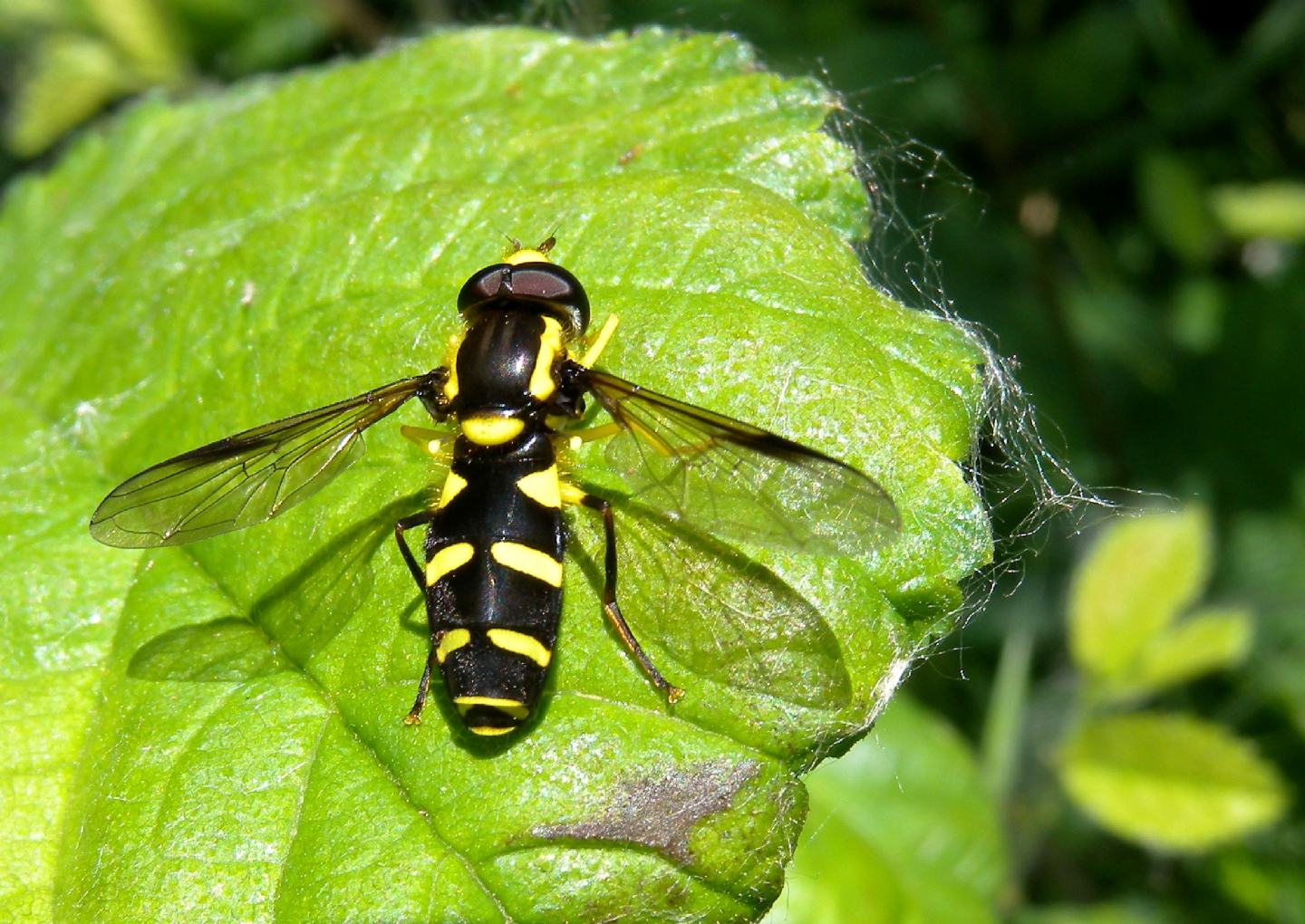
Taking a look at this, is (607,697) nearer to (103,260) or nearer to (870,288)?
(870,288)

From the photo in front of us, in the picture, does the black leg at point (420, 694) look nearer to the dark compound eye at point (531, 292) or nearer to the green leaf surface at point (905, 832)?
the dark compound eye at point (531, 292)

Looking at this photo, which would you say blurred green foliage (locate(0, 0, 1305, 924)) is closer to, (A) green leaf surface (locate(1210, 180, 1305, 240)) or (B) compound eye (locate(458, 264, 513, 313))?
(A) green leaf surface (locate(1210, 180, 1305, 240))

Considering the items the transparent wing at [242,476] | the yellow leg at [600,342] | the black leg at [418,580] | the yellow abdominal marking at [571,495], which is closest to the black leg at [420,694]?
the black leg at [418,580]

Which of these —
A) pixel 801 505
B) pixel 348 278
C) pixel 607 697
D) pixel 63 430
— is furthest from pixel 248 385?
pixel 801 505

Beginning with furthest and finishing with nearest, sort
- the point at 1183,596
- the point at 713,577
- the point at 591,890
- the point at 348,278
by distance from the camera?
the point at 1183,596, the point at 348,278, the point at 713,577, the point at 591,890

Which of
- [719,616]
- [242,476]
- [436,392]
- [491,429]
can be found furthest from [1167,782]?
[242,476]

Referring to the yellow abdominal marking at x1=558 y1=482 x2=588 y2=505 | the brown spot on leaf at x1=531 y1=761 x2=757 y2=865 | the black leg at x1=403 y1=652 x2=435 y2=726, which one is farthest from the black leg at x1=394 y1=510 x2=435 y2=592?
the brown spot on leaf at x1=531 y1=761 x2=757 y2=865

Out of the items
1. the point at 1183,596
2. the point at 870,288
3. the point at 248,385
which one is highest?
the point at 870,288

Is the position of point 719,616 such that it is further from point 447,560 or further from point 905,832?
point 905,832
